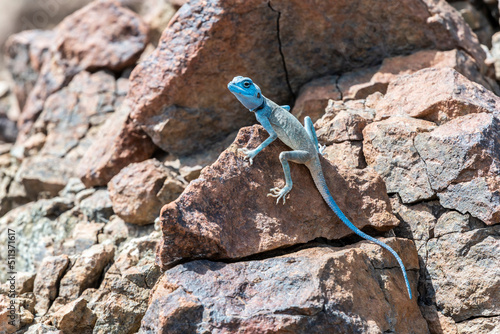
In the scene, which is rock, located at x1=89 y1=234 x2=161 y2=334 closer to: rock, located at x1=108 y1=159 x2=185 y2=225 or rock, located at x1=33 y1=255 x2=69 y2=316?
rock, located at x1=33 y1=255 x2=69 y2=316

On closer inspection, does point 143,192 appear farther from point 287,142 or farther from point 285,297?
point 285,297

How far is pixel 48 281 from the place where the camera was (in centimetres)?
449

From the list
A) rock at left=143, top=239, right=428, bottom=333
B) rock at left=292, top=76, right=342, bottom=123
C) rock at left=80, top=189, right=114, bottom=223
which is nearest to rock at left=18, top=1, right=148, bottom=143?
rock at left=80, top=189, right=114, bottom=223

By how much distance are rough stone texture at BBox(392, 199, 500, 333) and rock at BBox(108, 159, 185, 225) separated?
2.67 metres

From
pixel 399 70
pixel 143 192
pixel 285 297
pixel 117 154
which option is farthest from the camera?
pixel 117 154

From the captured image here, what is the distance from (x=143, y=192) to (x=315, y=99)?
2305mm

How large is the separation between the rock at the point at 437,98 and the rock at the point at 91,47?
466 centimetres

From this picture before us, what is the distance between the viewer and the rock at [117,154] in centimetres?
593

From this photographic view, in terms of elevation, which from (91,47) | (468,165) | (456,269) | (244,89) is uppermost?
(244,89)

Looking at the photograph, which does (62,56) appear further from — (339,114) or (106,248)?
(339,114)

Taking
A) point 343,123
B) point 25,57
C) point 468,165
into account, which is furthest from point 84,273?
point 25,57

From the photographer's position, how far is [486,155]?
386cm

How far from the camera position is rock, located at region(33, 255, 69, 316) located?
4418 mm

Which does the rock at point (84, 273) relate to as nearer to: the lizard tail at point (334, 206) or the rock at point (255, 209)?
the rock at point (255, 209)
